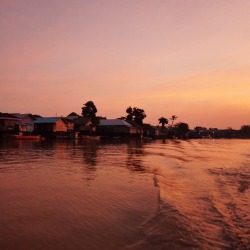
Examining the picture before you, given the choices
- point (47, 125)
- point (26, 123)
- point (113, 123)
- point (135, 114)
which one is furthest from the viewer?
point (135, 114)

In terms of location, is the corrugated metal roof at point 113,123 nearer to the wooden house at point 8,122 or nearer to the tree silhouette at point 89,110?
the tree silhouette at point 89,110

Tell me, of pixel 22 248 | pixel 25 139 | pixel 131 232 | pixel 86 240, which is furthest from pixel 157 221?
pixel 25 139

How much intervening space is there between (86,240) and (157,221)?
2.14 meters

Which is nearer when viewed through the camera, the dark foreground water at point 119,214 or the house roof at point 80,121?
the dark foreground water at point 119,214

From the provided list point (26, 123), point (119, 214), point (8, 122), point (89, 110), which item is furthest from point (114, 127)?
point (119, 214)

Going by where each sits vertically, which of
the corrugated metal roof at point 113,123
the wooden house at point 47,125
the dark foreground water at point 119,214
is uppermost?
the corrugated metal roof at point 113,123

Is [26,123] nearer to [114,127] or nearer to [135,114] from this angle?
[114,127]

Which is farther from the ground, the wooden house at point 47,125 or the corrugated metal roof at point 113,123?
the corrugated metal roof at point 113,123

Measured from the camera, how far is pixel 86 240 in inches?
223

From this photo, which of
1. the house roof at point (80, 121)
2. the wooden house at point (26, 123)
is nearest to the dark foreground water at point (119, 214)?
the wooden house at point (26, 123)

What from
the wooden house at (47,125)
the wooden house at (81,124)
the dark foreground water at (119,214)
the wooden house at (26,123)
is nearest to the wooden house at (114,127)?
the wooden house at (81,124)

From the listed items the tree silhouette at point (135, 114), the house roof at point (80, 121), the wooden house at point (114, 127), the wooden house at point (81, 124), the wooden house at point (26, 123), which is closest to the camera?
the wooden house at point (26, 123)

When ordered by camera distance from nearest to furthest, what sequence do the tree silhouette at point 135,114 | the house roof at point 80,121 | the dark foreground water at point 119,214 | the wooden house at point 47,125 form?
the dark foreground water at point 119,214
the wooden house at point 47,125
the house roof at point 80,121
the tree silhouette at point 135,114

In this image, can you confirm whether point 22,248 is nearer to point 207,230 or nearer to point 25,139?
point 207,230
